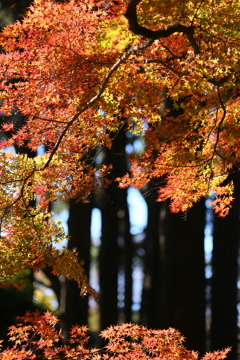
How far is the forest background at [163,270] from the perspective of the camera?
8328mm

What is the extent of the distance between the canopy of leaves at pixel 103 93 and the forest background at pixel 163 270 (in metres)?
0.68

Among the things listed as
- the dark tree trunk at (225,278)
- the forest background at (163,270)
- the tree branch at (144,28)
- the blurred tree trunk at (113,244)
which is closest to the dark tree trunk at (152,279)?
the forest background at (163,270)

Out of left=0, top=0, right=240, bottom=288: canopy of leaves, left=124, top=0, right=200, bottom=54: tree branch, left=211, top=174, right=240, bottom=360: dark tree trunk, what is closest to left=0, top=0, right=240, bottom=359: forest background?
left=211, top=174, right=240, bottom=360: dark tree trunk

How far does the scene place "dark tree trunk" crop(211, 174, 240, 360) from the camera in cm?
1085

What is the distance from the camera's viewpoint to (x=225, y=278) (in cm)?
1131

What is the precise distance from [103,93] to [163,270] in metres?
4.55

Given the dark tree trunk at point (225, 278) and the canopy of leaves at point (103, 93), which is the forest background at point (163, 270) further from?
the canopy of leaves at point (103, 93)

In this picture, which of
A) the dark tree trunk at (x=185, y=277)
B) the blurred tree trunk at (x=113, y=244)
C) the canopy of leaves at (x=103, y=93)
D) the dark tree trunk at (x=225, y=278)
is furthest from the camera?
the blurred tree trunk at (x=113, y=244)

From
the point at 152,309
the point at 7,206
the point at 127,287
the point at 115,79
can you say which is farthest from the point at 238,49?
the point at 127,287

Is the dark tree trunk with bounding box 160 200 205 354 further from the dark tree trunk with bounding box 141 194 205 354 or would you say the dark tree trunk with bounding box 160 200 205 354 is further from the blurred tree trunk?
the blurred tree trunk

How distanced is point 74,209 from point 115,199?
1.60 metres

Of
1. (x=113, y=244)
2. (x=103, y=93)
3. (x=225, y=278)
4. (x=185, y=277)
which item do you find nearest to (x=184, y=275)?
(x=185, y=277)

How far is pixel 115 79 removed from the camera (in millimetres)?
5008

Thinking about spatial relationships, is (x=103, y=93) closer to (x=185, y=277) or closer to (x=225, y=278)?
Result: (x=185, y=277)
